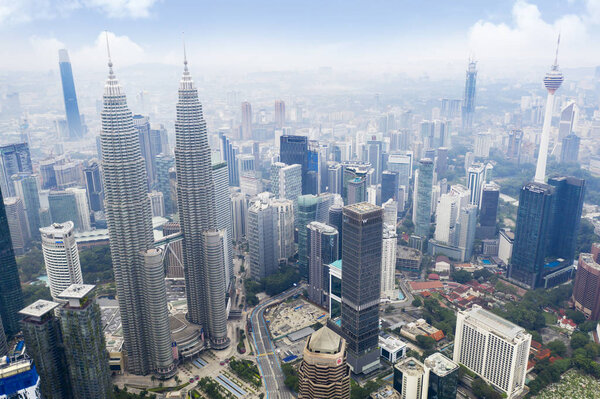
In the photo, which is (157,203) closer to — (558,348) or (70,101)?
(70,101)

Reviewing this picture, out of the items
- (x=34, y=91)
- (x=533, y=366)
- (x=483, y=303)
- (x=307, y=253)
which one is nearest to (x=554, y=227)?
(x=483, y=303)

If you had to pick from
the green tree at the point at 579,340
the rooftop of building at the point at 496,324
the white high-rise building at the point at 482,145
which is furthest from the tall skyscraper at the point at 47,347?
the white high-rise building at the point at 482,145

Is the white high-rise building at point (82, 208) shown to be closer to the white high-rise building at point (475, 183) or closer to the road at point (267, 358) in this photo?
the road at point (267, 358)

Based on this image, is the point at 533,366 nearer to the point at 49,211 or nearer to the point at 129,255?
the point at 129,255

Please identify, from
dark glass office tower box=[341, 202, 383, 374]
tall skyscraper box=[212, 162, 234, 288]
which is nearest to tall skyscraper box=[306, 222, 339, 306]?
dark glass office tower box=[341, 202, 383, 374]

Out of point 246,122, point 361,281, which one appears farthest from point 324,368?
point 246,122
